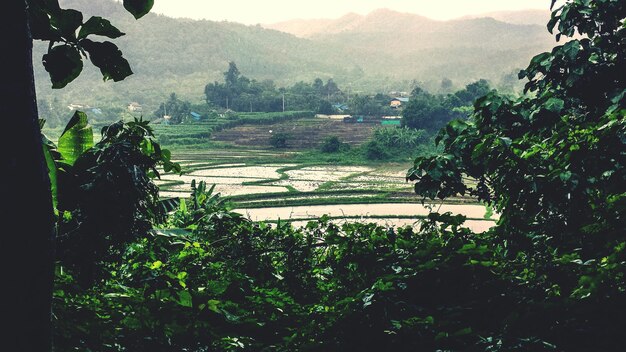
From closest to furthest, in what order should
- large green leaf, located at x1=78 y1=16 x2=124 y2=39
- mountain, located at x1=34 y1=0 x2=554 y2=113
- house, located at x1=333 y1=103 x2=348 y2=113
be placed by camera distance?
large green leaf, located at x1=78 y1=16 x2=124 y2=39
house, located at x1=333 y1=103 x2=348 y2=113
mountain, located at x1=34 y1=0 x2=554 y2=113

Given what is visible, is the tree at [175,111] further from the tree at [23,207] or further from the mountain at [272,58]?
the tree at [23,207]

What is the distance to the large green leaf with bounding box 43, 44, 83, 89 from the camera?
1404mm

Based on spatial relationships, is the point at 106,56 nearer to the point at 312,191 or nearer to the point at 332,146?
the point at 312,191

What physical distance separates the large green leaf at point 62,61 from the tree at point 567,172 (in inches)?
60.0

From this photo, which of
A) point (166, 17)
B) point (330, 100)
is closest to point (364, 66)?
point (166, 17)

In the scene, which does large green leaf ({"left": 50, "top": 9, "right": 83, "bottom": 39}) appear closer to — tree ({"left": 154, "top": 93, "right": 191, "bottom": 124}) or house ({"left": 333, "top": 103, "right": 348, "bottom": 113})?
tree ({"left": 154, "top": 93, "right": 191, "bottom": 124})

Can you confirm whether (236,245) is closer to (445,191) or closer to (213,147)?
(445,191)

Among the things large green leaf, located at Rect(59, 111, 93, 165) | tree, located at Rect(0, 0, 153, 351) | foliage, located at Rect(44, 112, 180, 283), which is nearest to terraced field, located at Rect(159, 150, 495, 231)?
large green leaf, located at Rect(59, 111, 93, 165)

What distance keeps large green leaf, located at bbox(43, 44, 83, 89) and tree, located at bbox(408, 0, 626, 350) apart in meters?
1.52

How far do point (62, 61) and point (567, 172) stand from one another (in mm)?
2601

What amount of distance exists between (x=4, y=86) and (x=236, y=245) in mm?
2878

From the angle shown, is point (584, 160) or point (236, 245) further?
point (236, 245)

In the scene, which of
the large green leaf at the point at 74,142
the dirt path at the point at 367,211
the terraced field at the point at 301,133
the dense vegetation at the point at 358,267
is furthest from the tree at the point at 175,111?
the large green leaf at the point at 74,142

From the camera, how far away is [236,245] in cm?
393
